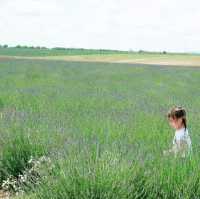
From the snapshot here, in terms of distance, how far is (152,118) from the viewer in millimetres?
8945

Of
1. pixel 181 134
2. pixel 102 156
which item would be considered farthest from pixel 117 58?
pixel 102 156

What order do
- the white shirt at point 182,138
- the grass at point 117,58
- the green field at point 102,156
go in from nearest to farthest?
the green field at point 102,156
the white shirt at point 182,138
the grass at point 117,58

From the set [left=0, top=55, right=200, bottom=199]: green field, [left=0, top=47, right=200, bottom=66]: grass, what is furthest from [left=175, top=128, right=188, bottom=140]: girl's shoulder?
[left=0, top=47, right=200, bottom=66]: grass

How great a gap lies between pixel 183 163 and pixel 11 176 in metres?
2.06

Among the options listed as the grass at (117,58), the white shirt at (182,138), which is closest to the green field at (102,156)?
the white shirt at (182,138)

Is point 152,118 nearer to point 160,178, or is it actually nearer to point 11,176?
point 11,176

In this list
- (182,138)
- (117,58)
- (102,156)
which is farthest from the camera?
(117,58)

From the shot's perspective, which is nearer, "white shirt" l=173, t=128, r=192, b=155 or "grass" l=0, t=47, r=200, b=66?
"white shirt" l=173, t=128, r=192, b=155

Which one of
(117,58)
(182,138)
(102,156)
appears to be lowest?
(117,58)

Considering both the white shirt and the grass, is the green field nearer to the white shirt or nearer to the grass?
the white shirt

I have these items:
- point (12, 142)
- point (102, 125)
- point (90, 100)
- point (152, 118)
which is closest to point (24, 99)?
point (90, 100)

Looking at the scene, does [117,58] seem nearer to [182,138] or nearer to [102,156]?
[182,138]

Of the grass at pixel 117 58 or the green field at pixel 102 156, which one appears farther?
the grass at pixel 117 58

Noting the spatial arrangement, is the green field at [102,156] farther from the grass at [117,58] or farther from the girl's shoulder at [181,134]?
the grass at [117,58]
